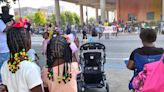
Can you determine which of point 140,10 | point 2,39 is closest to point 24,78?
point 2,39

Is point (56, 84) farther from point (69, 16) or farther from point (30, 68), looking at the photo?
point (69, 16)

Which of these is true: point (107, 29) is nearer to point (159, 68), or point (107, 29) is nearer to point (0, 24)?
point (0, 24)

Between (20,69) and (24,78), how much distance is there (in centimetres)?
10

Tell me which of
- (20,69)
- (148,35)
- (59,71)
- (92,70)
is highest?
(148,35)

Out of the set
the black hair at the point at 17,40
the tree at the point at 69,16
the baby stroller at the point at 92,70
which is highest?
the black hair at the point at 17,40

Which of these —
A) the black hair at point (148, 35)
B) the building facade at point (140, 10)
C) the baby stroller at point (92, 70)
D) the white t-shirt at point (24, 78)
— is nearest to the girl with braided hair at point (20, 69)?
the white t-shirt at point (24, 78)

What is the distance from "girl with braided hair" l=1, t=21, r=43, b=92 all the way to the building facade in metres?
42.8

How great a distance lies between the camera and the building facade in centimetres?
4534

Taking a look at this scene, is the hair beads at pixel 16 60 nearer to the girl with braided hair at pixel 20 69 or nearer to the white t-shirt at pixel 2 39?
the girl with braided hair at pixel 20 69

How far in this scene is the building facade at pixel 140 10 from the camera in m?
45.3

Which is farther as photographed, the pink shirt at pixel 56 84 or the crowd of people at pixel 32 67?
the pink shirt at pixel 56 84

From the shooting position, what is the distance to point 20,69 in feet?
9.19

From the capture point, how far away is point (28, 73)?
2.74 m

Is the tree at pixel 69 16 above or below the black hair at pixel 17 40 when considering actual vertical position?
below
